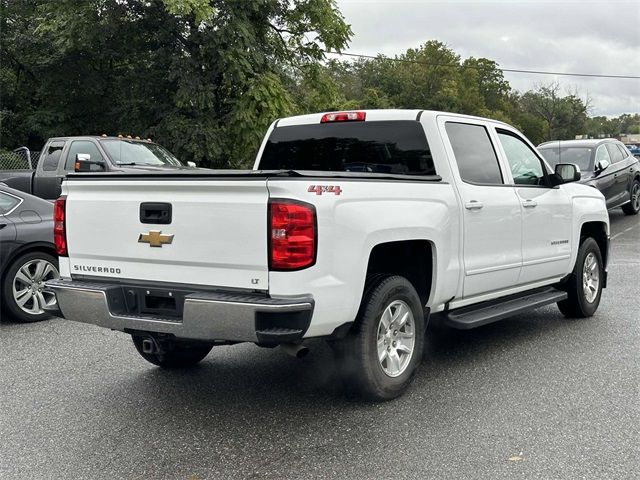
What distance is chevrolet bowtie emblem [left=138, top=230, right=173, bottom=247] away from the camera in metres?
4.02

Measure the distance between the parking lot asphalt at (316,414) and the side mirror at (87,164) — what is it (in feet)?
15.4

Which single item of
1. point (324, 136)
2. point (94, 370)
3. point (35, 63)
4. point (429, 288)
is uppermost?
point (35, 63)

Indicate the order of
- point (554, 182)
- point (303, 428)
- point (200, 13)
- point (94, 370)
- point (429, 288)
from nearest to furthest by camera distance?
point (303, 428), point (429, 288), point (94, 370), point (554, 182), point (200, 13)

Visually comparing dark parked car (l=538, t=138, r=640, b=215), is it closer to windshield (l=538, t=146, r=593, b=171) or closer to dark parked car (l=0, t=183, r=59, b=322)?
windshield (l=538, t=146, r=593, b=171)

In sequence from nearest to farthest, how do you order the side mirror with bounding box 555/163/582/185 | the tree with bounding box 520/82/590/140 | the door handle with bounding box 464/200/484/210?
the door handle with bounding box 464/200/484/210 → the side mirror with bounding box 555/163/582/185 → the tree with bounding box 520/82/590/140

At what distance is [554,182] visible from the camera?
629cm

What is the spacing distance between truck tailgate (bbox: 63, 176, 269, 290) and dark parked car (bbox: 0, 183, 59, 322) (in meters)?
2.63

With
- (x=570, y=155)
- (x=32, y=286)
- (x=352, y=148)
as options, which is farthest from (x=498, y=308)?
(x=570, y=155)

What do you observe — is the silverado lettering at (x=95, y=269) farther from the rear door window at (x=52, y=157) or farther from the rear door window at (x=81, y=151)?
the rear door window at (x=52, y=157)

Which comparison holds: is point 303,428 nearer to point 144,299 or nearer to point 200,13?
point 144,299

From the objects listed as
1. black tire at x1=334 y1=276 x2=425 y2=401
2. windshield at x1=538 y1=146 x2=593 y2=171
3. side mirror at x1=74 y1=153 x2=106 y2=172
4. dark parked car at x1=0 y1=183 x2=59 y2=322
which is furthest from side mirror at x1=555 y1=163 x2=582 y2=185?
windshield at x1=538 y1=146 x2=593 y2=171

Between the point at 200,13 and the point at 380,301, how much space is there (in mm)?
17224

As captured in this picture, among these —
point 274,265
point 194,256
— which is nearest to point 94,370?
point 194,256

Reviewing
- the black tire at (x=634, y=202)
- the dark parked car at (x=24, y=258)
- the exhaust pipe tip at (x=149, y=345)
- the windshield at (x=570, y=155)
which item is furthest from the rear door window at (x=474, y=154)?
the black tire at (x=634, y=202)
